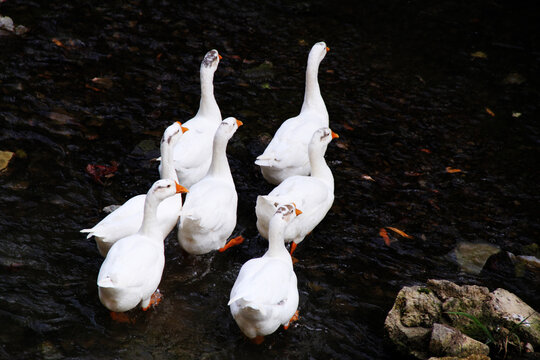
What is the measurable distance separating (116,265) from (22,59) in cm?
459

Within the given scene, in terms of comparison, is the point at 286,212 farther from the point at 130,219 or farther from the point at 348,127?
the point at 348,127

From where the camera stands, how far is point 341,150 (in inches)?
290

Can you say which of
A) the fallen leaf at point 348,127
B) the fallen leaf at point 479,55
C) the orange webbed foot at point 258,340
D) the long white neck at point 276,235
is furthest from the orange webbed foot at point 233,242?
the fallen leaf at point 479,55

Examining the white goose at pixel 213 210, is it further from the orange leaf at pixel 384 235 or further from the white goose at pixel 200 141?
the orange leaf at pixel 384 235

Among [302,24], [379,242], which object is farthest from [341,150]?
[302,24]

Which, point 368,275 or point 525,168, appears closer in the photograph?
point 368,275

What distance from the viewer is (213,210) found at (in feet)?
17.5

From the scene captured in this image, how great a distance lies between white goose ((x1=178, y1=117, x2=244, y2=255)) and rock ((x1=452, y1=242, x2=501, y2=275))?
2296 millimetres

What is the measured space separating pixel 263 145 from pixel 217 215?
6.71 ft

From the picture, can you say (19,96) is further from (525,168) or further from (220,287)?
(525,168)

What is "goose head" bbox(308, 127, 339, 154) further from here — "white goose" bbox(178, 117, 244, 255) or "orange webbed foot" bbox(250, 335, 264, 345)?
"orange webbed foot" bbox(250, 335, 264, 345)

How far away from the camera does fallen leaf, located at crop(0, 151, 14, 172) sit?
6.10 meters

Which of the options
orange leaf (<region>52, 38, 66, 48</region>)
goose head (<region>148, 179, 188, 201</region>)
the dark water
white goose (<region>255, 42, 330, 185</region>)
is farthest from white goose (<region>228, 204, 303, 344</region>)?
orange leaf (<region>52, 38, 66, 48</region>)

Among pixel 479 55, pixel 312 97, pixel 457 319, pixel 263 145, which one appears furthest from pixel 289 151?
pixel 479 55
